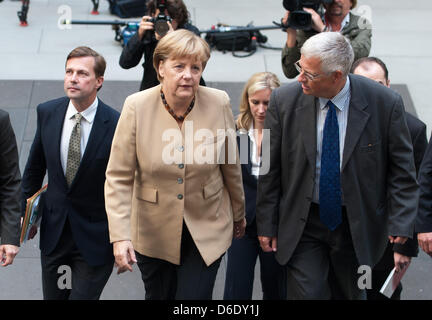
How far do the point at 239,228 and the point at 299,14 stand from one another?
2.05m

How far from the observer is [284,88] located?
4250mm

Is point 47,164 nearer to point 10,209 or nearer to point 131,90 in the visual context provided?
point 10,209

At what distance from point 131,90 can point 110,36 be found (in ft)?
7.23

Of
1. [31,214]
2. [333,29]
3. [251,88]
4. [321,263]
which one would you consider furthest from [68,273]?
[333,29]

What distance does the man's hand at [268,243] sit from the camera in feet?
14.4

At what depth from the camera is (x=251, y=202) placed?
15.6ft

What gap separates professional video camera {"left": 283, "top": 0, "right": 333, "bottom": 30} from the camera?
5.77 m

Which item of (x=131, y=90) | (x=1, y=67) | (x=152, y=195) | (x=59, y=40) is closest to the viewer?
(x=152, y=195)

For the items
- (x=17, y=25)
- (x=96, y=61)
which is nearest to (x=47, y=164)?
(x=96, y=61)

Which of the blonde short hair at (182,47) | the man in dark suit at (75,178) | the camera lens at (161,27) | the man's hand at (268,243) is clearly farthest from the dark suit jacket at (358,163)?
the camera lens at (161,27)

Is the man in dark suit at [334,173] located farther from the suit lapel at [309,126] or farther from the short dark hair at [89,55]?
the short dark hair at [89,55]

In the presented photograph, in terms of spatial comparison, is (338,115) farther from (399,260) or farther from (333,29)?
(333,29)
